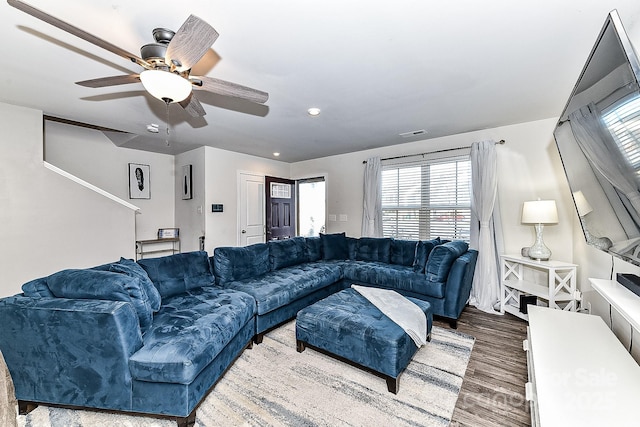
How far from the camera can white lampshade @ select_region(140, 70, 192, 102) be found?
154cm

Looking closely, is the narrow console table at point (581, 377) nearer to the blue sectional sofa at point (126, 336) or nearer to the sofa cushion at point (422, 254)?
the sofa cushion at point (422, 254)

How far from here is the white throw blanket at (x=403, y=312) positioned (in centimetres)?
204

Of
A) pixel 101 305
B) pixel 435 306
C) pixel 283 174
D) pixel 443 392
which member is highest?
pixel 283 174

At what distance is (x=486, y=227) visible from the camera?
138 inches

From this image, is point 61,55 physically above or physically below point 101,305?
above

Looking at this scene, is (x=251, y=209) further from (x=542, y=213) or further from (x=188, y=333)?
(x=542, y=213)

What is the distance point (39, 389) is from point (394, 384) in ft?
7.37

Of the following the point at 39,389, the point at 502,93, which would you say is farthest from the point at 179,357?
the point at 502,93

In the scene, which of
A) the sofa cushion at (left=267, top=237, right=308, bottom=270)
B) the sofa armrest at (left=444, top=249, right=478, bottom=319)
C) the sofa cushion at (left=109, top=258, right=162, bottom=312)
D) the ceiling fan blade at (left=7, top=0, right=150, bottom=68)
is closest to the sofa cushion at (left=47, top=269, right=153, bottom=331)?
the sofa cushion at (left=109, top=258, right=162, bottom=312)

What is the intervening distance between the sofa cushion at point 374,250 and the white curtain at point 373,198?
18.6 inches

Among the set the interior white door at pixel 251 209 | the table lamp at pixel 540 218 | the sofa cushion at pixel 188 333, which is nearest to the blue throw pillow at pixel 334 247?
the interior white door at pixel 251 209

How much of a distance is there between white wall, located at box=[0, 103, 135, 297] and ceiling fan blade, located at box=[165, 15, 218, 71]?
9.05 ft

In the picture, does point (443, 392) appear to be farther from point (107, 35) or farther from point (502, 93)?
point (107, 35)

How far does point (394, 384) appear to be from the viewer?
1.84 meters
